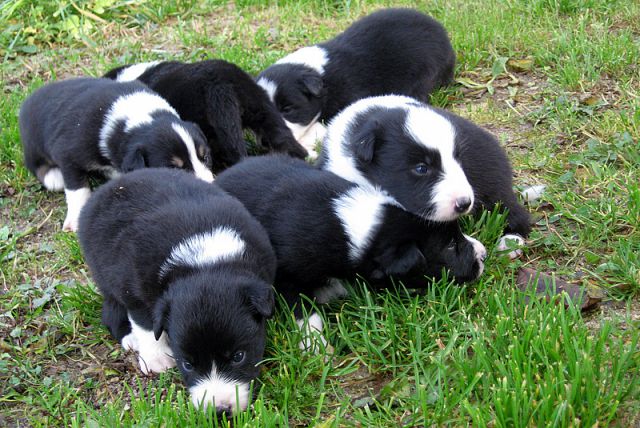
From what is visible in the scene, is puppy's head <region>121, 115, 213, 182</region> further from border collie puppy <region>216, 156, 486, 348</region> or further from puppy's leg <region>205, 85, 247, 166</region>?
border collie puppy <region>216, 156, 486, 348</region>

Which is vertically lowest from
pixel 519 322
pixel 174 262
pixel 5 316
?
pixel 5 316

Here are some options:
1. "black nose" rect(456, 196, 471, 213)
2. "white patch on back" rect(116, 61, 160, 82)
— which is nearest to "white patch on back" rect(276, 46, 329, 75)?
"white patch on back" rect(116, 61, 160, 82)

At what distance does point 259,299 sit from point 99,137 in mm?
2764

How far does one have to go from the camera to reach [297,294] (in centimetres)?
437

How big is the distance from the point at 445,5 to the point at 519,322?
534cm

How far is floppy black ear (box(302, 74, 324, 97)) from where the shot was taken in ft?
21.6

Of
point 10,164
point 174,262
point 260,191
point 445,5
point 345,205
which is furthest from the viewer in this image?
point 445,5

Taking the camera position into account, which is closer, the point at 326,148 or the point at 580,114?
the point at 326,148

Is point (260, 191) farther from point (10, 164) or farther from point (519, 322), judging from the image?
point (10, 164)

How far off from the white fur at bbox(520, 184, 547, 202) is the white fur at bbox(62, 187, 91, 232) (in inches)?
126

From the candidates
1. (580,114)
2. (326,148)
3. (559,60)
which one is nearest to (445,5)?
(559,60)

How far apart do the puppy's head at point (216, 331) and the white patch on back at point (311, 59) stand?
11.8 ft

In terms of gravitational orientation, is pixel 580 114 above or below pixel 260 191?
below

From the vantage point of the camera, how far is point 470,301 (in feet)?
13.4
